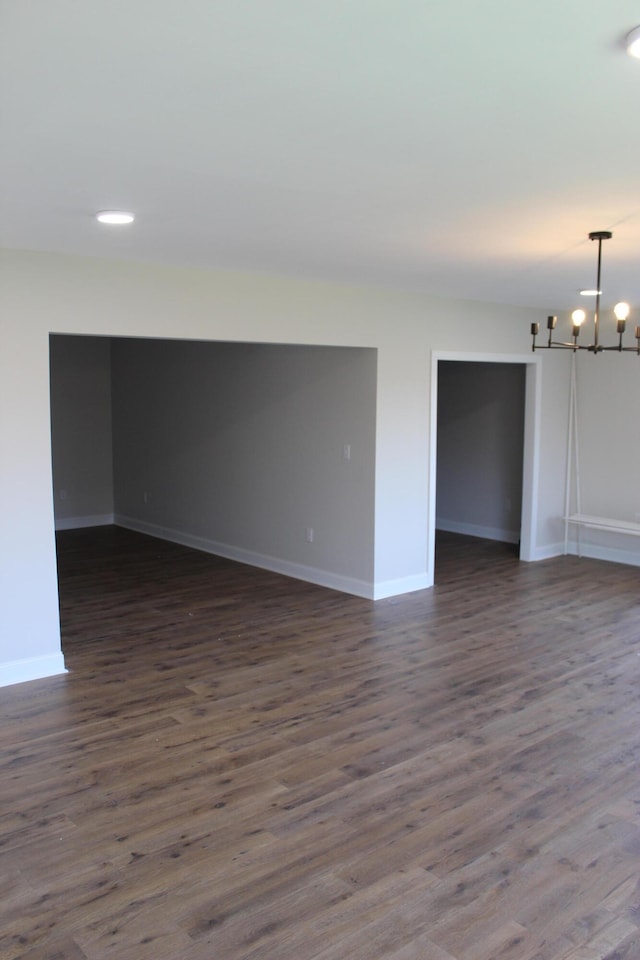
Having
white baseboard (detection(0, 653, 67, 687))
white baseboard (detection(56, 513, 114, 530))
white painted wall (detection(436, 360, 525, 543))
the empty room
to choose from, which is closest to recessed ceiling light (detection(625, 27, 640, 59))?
the empty room

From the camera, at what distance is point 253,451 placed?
6910 millimetres

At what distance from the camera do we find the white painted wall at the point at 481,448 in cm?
809

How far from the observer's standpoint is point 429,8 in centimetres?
158

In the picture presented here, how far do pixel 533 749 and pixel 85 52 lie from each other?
320cm

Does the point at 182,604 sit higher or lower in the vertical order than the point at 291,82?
lower

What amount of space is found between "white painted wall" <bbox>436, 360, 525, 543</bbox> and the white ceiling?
4145 mm

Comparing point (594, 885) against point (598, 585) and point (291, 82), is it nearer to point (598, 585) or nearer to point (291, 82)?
point (291, 82)

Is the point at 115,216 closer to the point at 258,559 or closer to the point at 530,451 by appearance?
the point at 258,559

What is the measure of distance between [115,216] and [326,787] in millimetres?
2575

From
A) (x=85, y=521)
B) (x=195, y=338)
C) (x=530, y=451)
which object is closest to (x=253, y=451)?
(x=195, y=338)

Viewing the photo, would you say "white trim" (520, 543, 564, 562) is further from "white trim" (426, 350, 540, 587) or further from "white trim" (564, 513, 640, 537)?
"white trim" (564, 513, 640, 537)

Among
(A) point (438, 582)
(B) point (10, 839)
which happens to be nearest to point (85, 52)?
(B) point (10, 839)

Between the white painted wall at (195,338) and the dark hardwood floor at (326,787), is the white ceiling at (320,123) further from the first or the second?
the dark hardwood floor at (326,787)

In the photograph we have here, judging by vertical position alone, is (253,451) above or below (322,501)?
above
